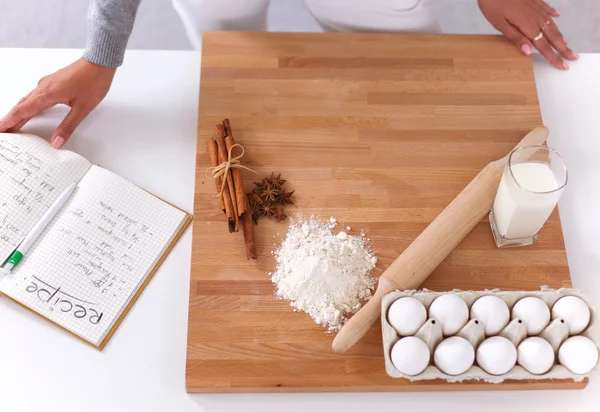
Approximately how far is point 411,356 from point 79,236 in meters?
0.69

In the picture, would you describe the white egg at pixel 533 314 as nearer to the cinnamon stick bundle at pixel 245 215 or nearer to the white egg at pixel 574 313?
the white egg at pixel 574 313

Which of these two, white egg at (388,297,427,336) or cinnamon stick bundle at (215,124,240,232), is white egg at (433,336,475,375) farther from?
cinnamon stick bundle at (215,124,240,232)

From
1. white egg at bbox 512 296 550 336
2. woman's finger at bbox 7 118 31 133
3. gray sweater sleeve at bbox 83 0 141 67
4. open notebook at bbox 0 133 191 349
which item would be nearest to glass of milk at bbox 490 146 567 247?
white egg at bbox 512 296 550 336

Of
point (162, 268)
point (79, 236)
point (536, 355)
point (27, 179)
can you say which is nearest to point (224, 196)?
point (162, 268)

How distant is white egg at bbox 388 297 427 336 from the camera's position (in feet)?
3.45

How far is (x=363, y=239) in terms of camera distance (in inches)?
49.6

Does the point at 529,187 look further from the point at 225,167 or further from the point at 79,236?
the point at 79,236

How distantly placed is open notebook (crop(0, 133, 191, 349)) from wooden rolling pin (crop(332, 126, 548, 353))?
0.42 meters

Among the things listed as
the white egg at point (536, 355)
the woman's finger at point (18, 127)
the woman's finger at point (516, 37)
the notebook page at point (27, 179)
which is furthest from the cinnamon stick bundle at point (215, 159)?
the woman's finger at point (516, 37)

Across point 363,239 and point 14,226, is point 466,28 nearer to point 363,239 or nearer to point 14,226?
point 363,239

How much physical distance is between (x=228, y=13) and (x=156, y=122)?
37 cm

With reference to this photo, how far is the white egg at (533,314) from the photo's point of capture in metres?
1.06

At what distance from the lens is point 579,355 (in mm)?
1037

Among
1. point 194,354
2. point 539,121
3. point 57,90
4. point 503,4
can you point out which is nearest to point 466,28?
point 503,4
